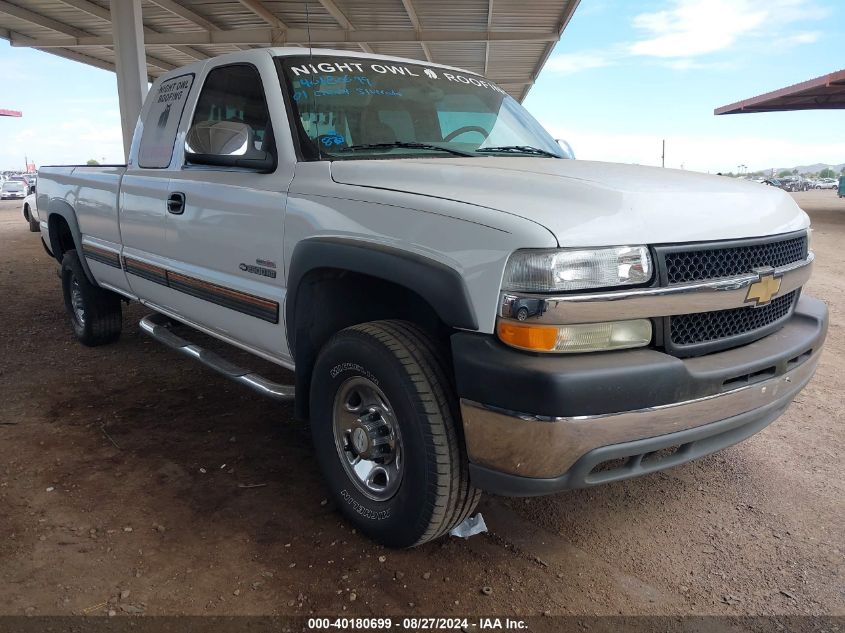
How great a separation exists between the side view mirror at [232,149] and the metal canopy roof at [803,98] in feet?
87.2

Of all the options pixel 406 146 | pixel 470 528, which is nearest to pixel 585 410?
pixel 470 528

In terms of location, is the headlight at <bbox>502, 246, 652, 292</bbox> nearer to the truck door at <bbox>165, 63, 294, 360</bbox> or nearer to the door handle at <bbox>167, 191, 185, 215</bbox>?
the truck door at <bbox>165, 63, 294, 360</bbox>

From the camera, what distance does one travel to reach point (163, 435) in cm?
374

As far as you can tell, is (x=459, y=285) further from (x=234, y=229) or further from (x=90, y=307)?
(x=90, y=307)

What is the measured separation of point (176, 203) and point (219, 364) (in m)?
0.92

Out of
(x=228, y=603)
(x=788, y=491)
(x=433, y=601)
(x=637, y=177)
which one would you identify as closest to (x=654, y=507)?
(x=788, y=491)

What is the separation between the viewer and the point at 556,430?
1936mm

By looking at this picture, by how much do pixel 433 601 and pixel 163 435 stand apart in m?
2.12

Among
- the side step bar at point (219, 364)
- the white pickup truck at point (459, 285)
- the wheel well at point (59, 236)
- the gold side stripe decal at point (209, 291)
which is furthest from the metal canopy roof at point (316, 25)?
the white pickup truck at point (459, 285)

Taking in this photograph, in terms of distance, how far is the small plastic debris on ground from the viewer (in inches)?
106

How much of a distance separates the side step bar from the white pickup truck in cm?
4

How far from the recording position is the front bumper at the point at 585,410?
76.1 inches

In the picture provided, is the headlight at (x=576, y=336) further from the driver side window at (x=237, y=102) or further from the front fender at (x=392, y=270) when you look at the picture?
the driver side window at (x=237, y=102)

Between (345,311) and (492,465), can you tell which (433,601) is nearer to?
(492,465)
